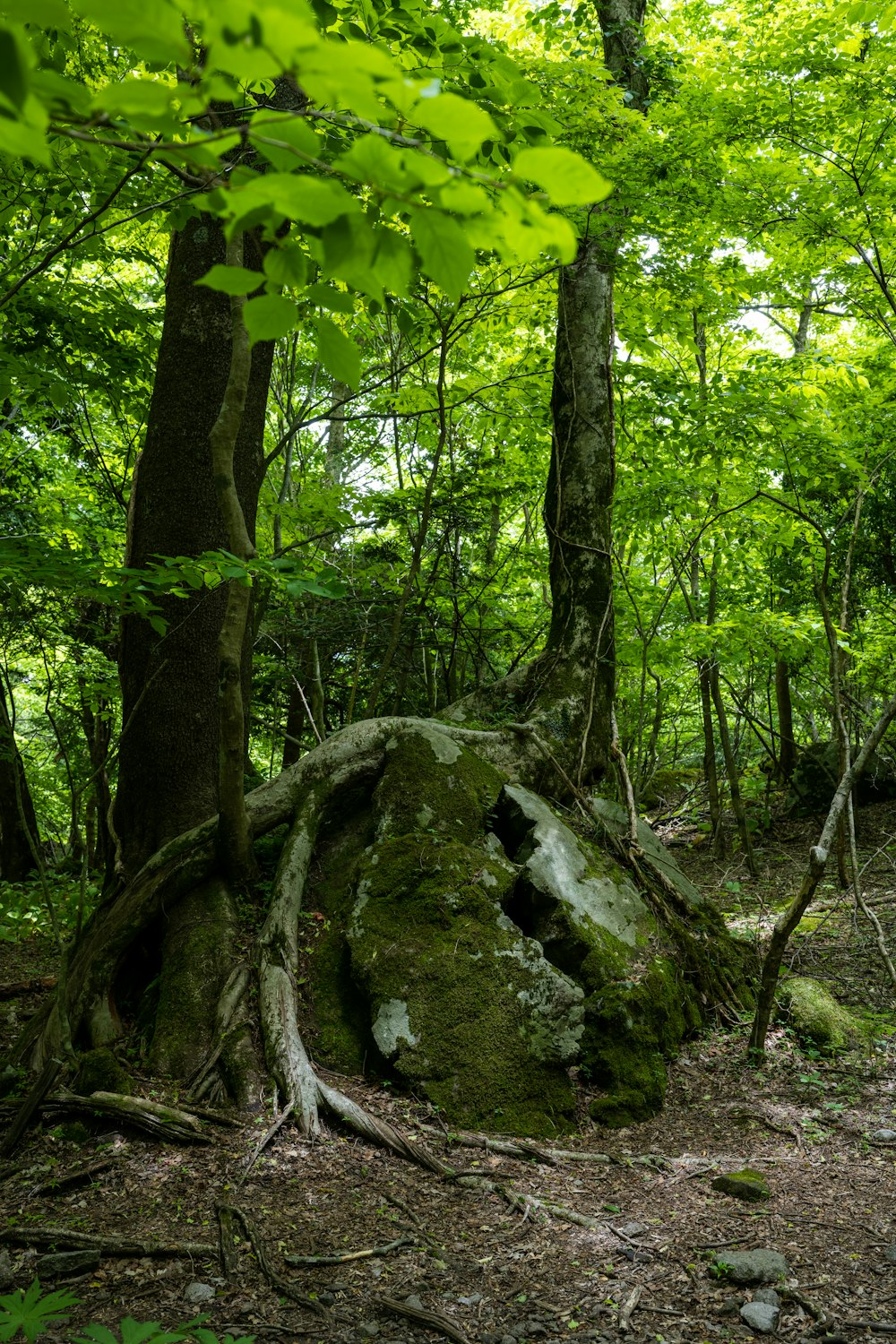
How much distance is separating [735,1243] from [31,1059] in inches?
123

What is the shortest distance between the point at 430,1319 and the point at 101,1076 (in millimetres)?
1801

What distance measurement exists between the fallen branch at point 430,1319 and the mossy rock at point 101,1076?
1.52 metres

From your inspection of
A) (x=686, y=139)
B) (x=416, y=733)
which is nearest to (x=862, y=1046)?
(x=416, y=733)

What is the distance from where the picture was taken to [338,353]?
57.7 inches

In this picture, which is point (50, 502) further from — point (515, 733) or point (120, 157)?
point (515, 733)

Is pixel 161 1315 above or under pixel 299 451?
under

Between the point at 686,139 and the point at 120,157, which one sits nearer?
the point at 120,157

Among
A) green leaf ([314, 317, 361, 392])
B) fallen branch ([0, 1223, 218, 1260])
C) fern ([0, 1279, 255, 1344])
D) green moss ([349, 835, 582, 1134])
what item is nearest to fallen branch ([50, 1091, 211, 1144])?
fallen branch ([0, 1223, 218, 1260])

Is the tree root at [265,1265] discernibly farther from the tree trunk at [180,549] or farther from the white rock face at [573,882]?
the white rock face at [573,882]

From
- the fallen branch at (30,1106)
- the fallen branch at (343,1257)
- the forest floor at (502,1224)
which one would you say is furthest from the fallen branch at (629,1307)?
the fallen branch at (30,1106)

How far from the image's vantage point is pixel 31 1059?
3.82 m

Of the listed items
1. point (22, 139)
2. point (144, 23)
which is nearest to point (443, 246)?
point (144, 23)

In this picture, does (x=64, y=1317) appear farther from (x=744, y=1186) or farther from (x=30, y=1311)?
(x=744, y=1186)

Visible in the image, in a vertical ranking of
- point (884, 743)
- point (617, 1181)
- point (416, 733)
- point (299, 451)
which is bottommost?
point (617, 1181)
